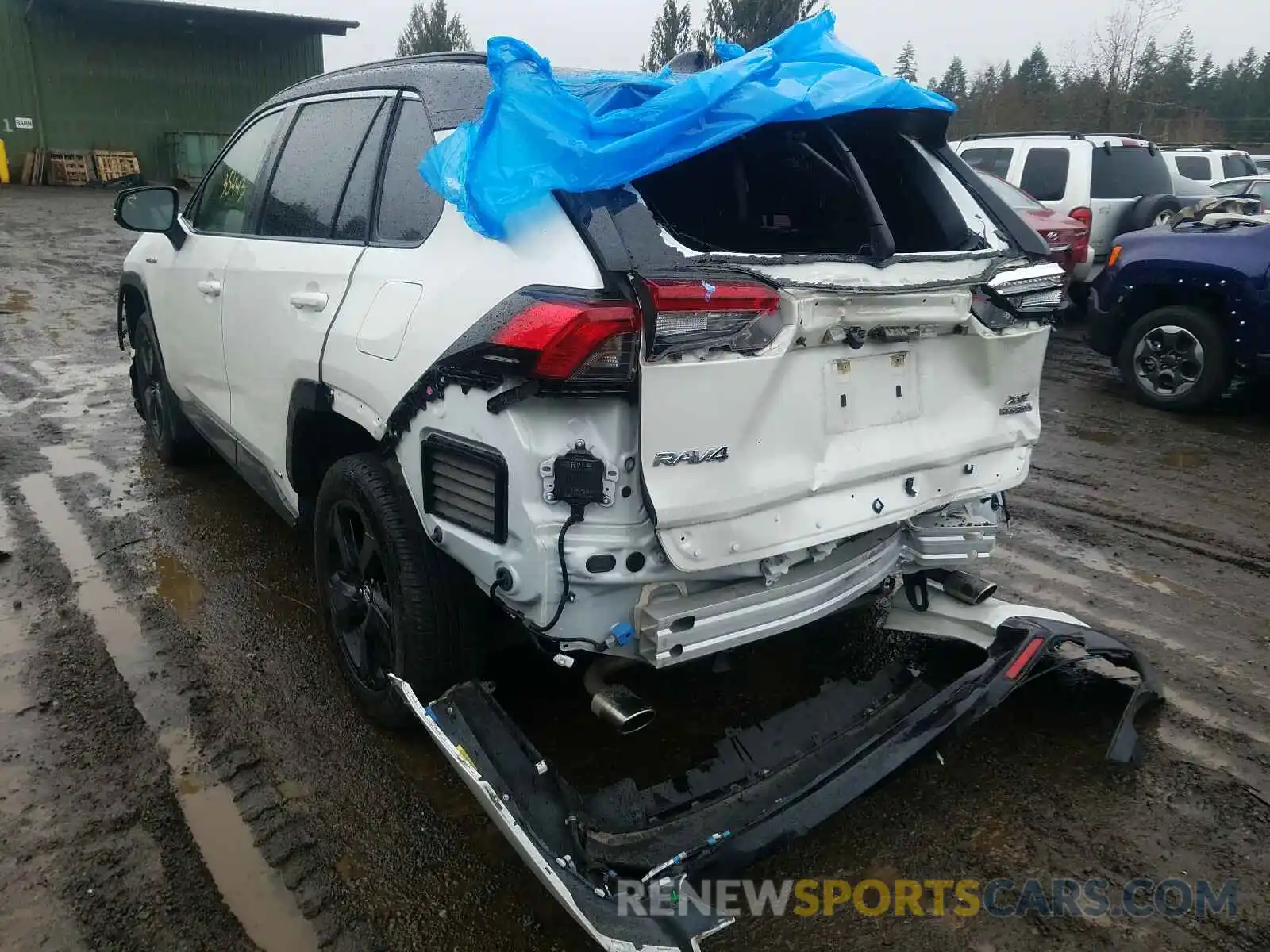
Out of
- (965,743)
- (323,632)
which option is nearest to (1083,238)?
(965,743)

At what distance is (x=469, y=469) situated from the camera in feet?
7.36

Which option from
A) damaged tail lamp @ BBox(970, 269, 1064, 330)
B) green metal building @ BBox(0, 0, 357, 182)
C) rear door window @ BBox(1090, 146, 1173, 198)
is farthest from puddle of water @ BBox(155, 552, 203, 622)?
green metal building @ BBox(0, 0, 357, 182)

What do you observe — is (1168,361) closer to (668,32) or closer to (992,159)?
(992,159)

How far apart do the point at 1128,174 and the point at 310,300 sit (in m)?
10.9

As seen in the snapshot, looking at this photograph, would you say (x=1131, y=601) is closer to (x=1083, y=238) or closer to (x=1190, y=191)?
(x=1083, y=238)

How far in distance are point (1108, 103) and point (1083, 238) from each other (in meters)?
23.8

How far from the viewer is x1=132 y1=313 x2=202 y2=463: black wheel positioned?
4961 millimetres

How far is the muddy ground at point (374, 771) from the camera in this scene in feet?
7.60

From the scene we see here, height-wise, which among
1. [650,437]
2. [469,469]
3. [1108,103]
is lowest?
[469,469]

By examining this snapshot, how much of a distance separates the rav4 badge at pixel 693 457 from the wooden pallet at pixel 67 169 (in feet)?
87.3

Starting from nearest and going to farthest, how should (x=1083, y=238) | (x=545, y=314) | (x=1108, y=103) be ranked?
(x=545, y=314)
(x=1083, y=238)
(x=1108, y=103)

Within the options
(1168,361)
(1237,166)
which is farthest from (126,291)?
(1237,166)

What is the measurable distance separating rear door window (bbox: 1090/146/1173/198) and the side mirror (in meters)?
9.83

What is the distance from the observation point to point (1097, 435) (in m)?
6.55
